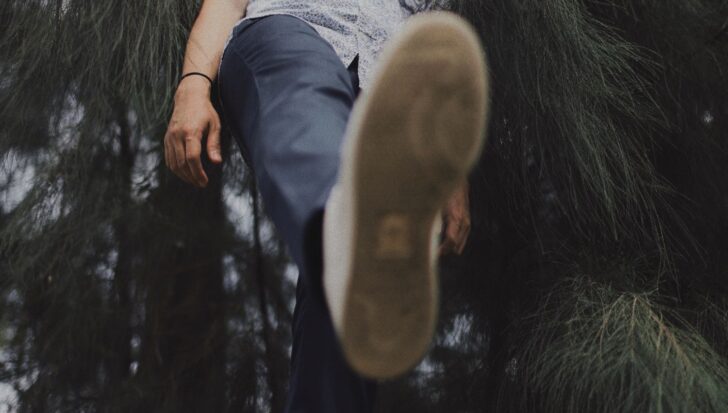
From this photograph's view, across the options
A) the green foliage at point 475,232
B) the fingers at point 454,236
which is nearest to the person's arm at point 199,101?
the green foliage at point 475,232

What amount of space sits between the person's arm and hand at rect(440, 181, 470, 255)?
0.96ft

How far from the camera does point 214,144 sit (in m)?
0.77

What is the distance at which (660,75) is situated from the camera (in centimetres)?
112

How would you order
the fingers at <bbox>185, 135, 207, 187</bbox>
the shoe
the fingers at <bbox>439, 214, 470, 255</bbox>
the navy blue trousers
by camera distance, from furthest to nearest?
the fingers at <bbox>439, 214, 470, 255</bbox> < the fingers at <bbox>185, 135, 207, 187</bbox> < the navy blue trousers < the shoe

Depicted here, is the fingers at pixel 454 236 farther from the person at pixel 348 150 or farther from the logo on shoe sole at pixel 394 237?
the logo on shoe sole at pixel 394 237

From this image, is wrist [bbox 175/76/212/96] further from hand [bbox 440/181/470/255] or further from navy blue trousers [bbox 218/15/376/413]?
hand [bbox 440/181/470/255]

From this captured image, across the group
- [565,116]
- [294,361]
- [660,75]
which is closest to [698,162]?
[660,75]

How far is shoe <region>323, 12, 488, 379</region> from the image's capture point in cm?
46

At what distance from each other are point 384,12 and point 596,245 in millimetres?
420

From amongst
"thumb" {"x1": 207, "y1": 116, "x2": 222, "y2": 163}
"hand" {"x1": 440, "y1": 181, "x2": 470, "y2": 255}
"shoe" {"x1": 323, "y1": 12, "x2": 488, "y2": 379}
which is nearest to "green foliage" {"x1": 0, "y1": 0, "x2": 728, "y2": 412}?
"hand" {"x1": 440, "y1": 181, "x2": 470, "y2": 255}

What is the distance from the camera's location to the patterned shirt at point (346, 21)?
2.69ft

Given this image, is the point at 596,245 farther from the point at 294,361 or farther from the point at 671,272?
the point at 294,361

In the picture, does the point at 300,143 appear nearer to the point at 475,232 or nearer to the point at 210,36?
the point at 210,36

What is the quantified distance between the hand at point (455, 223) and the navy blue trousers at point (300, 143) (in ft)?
0.67
